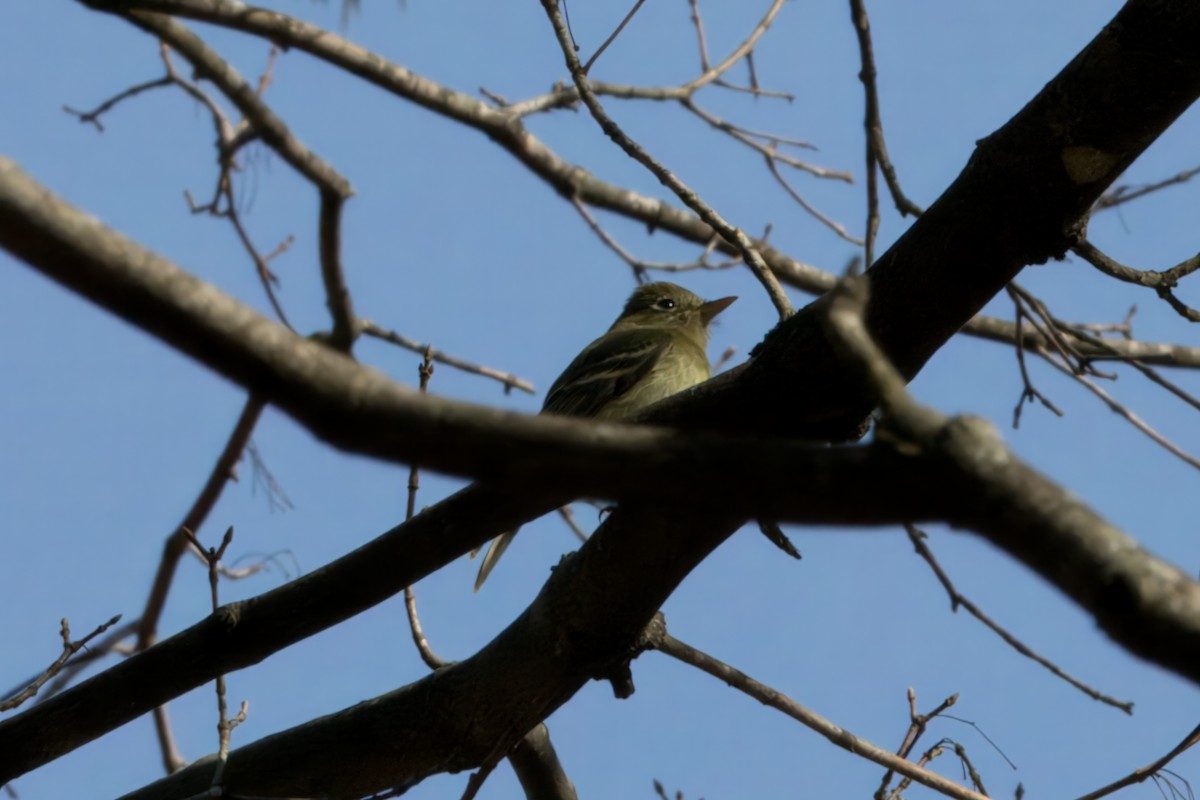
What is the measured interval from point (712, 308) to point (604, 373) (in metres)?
1.25

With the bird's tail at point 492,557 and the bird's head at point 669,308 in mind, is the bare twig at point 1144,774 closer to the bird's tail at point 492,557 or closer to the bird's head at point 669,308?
the bird's tail at point 492,557

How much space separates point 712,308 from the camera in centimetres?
776

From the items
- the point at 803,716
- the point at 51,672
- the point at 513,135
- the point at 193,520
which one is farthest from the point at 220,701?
the point at 513,135

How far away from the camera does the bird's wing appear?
662cm

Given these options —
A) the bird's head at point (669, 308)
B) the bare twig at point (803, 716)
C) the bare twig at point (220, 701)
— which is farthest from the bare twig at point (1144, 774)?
the bird's head at point (669, 308)

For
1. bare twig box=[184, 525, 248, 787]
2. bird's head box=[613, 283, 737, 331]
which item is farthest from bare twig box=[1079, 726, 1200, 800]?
bird's head box=[613, 283, 737, 331]

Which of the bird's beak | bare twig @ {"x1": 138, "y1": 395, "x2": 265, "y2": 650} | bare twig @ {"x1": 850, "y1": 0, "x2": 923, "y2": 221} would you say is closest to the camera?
bare twig @ {"x1": 850, "y1": 0, "x2": 923, "y2": 221}

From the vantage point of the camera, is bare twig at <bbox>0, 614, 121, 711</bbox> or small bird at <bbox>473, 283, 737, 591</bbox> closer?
bare twig at <bbox>0, 614, 121, 711</bbox>

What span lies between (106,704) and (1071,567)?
2.68 metres

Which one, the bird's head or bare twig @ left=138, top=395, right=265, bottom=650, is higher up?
the bird's head

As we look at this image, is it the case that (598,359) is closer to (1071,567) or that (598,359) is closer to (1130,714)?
(1130,714)

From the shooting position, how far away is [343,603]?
124 inches

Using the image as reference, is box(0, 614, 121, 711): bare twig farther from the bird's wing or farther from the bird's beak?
the bird's beak

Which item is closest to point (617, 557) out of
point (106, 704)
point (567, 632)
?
point (567, 632)
